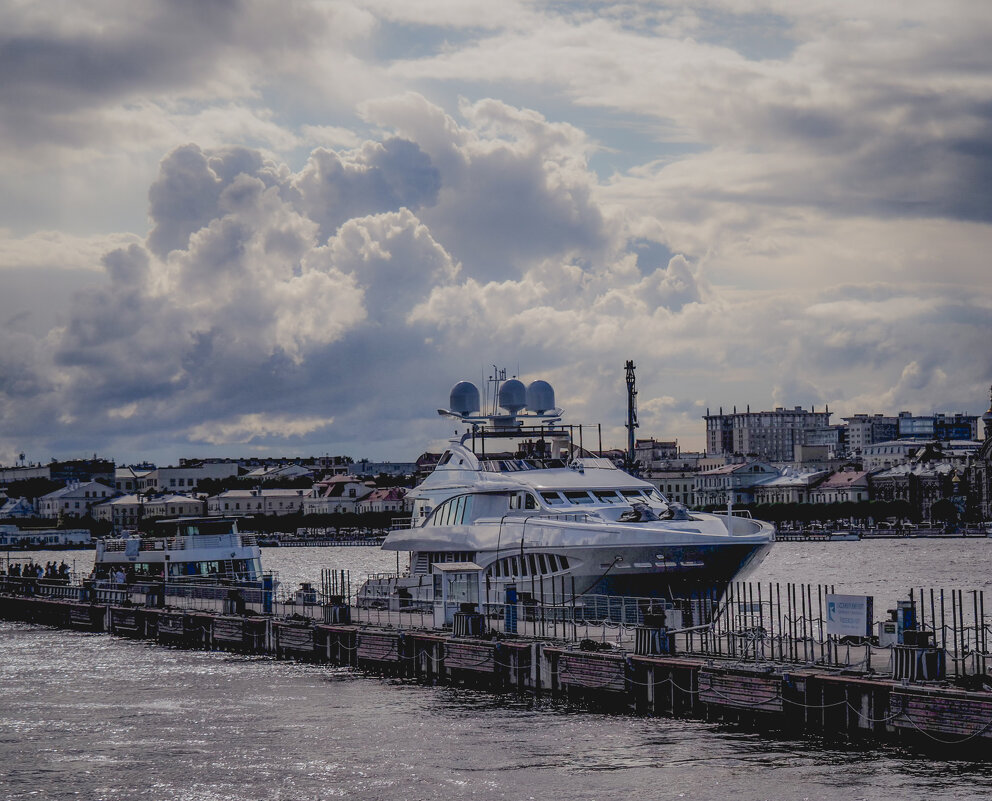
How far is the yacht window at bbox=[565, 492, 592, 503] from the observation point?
50.2 meters

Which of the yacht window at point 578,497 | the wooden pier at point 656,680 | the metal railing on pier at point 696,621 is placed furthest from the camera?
the yacht window at point 578,497

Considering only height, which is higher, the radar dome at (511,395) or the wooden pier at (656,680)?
the radar dome at (511,395)

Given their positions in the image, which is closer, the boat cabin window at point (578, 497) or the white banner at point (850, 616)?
the white banner at point (850, 616)

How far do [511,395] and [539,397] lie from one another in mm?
2223

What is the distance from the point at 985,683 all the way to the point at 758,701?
17.0ft

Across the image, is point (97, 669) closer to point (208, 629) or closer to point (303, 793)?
point (208, 629)

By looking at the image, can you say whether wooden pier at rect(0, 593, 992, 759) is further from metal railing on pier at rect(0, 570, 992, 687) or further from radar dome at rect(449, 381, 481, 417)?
radar dome at rect(449, 381, 481, 417)

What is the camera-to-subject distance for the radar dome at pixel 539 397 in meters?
64.9

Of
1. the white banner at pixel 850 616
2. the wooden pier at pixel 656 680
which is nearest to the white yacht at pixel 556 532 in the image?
the wooden pier at pixel 656 680

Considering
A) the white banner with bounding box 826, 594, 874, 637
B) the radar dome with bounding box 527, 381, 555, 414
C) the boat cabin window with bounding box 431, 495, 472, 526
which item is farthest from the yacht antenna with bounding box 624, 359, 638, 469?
the white banner with bounding box 826, 594, 874, 637

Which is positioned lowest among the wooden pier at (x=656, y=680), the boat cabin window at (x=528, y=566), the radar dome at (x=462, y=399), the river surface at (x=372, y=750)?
the river surface at (x=372, y=750)

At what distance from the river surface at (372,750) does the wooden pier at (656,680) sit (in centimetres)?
57

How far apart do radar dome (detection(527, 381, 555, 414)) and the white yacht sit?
4.38 meters

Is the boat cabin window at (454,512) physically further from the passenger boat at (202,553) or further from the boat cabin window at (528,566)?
the passenger boat at (202,553)
